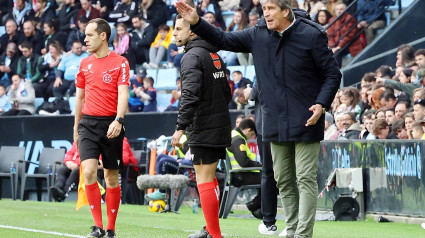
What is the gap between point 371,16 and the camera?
764 inches

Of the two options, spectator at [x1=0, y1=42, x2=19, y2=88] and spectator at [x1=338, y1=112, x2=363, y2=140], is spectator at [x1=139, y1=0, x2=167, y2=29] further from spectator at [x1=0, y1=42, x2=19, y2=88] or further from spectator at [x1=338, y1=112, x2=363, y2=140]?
spectator at [x1=338, y1=112, x2=363, y2=140]

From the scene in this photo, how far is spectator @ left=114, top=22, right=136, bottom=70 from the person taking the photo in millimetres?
23234

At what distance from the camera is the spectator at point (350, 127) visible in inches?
567

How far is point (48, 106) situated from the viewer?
2255 centimetres

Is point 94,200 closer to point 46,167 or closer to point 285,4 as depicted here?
point 285,4

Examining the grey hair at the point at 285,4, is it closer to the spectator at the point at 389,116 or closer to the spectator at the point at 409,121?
the spectator at the point at 409,121

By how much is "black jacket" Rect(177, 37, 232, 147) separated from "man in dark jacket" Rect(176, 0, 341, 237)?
673 mm

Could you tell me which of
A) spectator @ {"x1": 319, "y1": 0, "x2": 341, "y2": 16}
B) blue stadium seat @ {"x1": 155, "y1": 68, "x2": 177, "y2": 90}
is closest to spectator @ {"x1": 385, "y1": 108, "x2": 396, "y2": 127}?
spectator @ {"x1": 319, "y1": 0, "x2": 341, "y2": 16}

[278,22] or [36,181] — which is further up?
[278,22]

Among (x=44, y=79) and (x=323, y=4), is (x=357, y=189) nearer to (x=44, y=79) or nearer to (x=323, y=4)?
(x=323, y=4)

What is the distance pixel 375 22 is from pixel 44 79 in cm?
887

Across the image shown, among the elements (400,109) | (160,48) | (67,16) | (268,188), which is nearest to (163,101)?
(160,48)

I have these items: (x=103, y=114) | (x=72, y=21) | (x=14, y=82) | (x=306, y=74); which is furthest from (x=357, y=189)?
(x=72, y=21)

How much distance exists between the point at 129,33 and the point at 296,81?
54.4 ft
